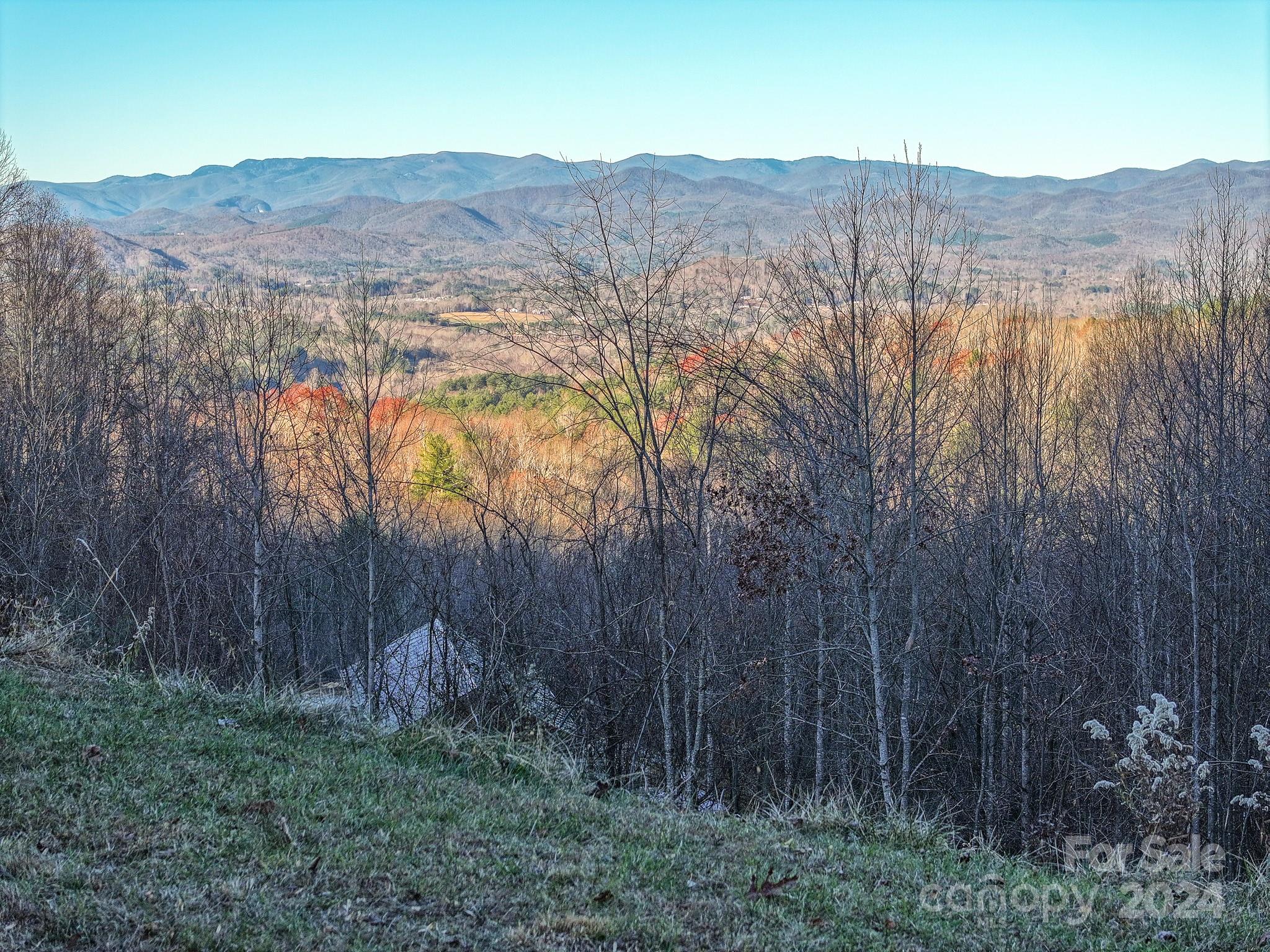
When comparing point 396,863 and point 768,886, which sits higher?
point 396,863

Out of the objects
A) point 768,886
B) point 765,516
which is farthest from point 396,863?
point 765,516

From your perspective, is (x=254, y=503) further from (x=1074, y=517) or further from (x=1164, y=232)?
(x=1164, y=232)

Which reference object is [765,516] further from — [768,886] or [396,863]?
[396,863]

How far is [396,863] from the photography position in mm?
4172

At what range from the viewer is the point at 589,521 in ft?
36.9

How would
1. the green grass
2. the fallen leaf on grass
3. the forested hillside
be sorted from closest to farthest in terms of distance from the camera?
the green grass
the fallen leaf on grass
the forested hillside

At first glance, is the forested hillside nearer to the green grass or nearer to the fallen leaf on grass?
the green grass

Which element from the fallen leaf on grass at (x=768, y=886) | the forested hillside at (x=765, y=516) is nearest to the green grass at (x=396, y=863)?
the fallen leaf on grass at (x=768, y=886)

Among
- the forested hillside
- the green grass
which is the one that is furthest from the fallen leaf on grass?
the forested hillside

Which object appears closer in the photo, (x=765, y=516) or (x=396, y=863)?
(x=396, y=863)

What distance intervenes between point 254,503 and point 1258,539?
15415mm

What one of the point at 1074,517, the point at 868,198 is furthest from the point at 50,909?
the point at 1074,517

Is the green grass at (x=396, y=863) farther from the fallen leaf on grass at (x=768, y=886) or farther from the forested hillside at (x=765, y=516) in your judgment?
the forested hillside at (x=765, y=516)

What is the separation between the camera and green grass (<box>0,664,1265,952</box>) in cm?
354
